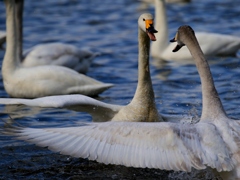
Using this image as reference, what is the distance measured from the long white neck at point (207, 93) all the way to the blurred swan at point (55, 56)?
16.4 feet

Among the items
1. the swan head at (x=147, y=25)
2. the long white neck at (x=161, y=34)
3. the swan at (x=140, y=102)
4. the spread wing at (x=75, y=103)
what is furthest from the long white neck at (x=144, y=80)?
the long white neck at (x=161, y=34)

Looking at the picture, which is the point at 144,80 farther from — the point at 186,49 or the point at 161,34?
the point at 161,34

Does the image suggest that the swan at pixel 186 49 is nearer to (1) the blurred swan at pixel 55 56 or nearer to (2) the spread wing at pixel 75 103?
(1) the blurred swan at pixel 55 56

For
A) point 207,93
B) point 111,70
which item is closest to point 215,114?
point 207,93

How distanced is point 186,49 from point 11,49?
11.8 ft

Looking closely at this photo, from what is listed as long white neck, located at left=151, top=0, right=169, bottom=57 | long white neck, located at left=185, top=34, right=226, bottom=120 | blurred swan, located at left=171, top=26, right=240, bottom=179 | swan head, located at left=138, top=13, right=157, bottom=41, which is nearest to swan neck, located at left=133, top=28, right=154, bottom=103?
swan head, located at left=138, top=13, right=157, bottom=41

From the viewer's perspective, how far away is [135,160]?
17.9ft

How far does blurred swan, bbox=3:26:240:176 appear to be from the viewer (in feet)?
17.6

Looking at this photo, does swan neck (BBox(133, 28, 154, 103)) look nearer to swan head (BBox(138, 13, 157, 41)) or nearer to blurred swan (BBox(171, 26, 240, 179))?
swan head (BBox(138, 13, 157, 41))

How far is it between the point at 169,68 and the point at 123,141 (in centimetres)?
622

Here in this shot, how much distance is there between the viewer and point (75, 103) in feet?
21.8

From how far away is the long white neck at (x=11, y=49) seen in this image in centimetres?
961

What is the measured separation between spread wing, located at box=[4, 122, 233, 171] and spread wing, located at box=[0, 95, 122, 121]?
2.40ft

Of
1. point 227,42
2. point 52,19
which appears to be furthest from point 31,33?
point 227,42
